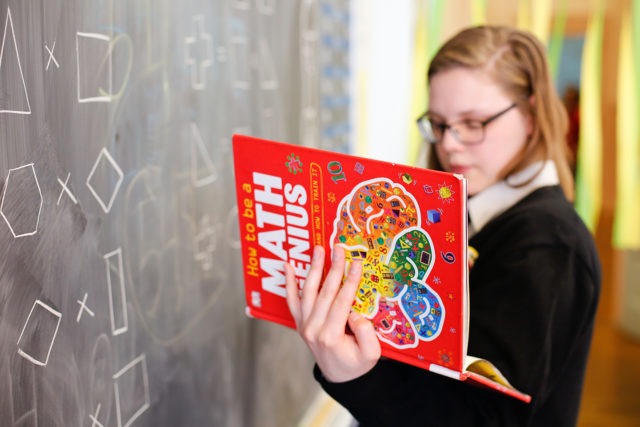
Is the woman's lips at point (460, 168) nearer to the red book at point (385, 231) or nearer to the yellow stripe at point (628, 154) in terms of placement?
the red book at point (385, 231)

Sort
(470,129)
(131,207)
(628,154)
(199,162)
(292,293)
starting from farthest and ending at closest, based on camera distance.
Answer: (628,154), (199,162), (470,129), (131,207), (292,293)

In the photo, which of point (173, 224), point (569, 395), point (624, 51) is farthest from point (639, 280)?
point (173, 224)

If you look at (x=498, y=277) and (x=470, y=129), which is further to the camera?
(x=470, y=129)

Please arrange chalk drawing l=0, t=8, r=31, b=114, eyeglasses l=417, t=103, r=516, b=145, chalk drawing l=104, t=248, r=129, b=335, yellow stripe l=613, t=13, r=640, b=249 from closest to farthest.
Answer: chalk drawing l=0, t=8, r=31, b=114 < chalk drawing l=104, t=248, r=129, b=335 < eyeglasses l=417, t=103, r=516, b=145 < yellow stripe l=613, t=13, r=640, b=249

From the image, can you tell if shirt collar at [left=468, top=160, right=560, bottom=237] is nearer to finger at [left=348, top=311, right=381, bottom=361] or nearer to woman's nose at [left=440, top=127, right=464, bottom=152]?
woman's nose at [left=440, top=127, right=464, bottom=152]

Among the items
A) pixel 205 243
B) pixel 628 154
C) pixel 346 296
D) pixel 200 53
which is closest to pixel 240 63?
pixel 200 53

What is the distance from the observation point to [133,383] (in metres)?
0.98

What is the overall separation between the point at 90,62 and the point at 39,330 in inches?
13.0

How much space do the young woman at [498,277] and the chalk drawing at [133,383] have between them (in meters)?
0.28

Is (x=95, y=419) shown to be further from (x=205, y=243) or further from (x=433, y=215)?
(x=433, y=215)

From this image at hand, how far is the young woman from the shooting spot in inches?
32.4

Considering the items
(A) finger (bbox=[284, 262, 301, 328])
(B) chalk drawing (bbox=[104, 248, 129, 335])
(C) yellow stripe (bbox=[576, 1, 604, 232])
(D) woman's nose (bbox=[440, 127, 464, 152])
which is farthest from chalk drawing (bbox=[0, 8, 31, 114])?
(C) yellow stripe (bbox=[576, 1, 604, 232])

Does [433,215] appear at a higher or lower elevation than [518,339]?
higher

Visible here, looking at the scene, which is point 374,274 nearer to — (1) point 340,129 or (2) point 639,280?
(1) point 340,129
